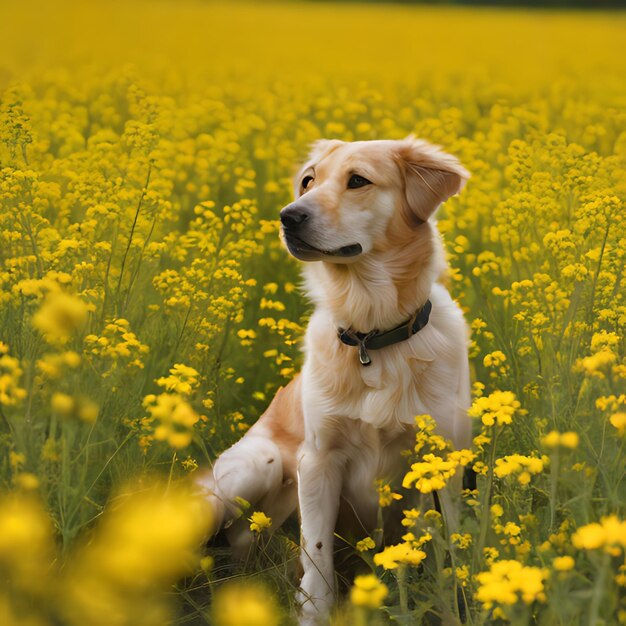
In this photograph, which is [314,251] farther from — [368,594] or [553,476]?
[368,594]

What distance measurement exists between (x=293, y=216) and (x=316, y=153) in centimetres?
60

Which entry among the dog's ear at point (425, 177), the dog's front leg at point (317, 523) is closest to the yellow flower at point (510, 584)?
the dog's front leg at point (317, 523)

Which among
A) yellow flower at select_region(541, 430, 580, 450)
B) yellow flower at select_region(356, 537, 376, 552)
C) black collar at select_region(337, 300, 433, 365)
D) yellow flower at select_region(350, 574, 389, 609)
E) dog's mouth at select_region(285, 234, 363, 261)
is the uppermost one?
yellow flower at select_region(541, 430, 580, 450)

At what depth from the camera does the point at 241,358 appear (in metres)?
4.12

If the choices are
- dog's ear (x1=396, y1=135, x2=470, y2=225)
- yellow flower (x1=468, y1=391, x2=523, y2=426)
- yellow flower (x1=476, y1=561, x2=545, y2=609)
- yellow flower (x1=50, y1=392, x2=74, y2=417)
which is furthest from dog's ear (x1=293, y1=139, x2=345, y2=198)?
yellow flower (x1=476, y1=561, x2=545, y2=609)

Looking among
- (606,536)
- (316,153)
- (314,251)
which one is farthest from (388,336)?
(606,536)

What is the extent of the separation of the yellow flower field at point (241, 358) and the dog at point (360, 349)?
15 centimetres

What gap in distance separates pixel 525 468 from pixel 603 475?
1.03ft

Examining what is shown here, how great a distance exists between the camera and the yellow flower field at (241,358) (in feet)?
6.13

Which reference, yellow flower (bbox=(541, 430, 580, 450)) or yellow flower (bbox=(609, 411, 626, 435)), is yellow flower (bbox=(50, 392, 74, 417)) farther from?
yellow flower (bbox=(609, 411, 626, 435))

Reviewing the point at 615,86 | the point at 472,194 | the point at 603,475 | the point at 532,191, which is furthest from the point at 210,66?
the point at 603,475

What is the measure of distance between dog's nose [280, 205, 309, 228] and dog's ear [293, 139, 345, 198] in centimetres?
43

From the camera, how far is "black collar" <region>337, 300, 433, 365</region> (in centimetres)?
309

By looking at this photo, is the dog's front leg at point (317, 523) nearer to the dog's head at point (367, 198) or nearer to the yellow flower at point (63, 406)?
the dog's head at point (367, 198)
